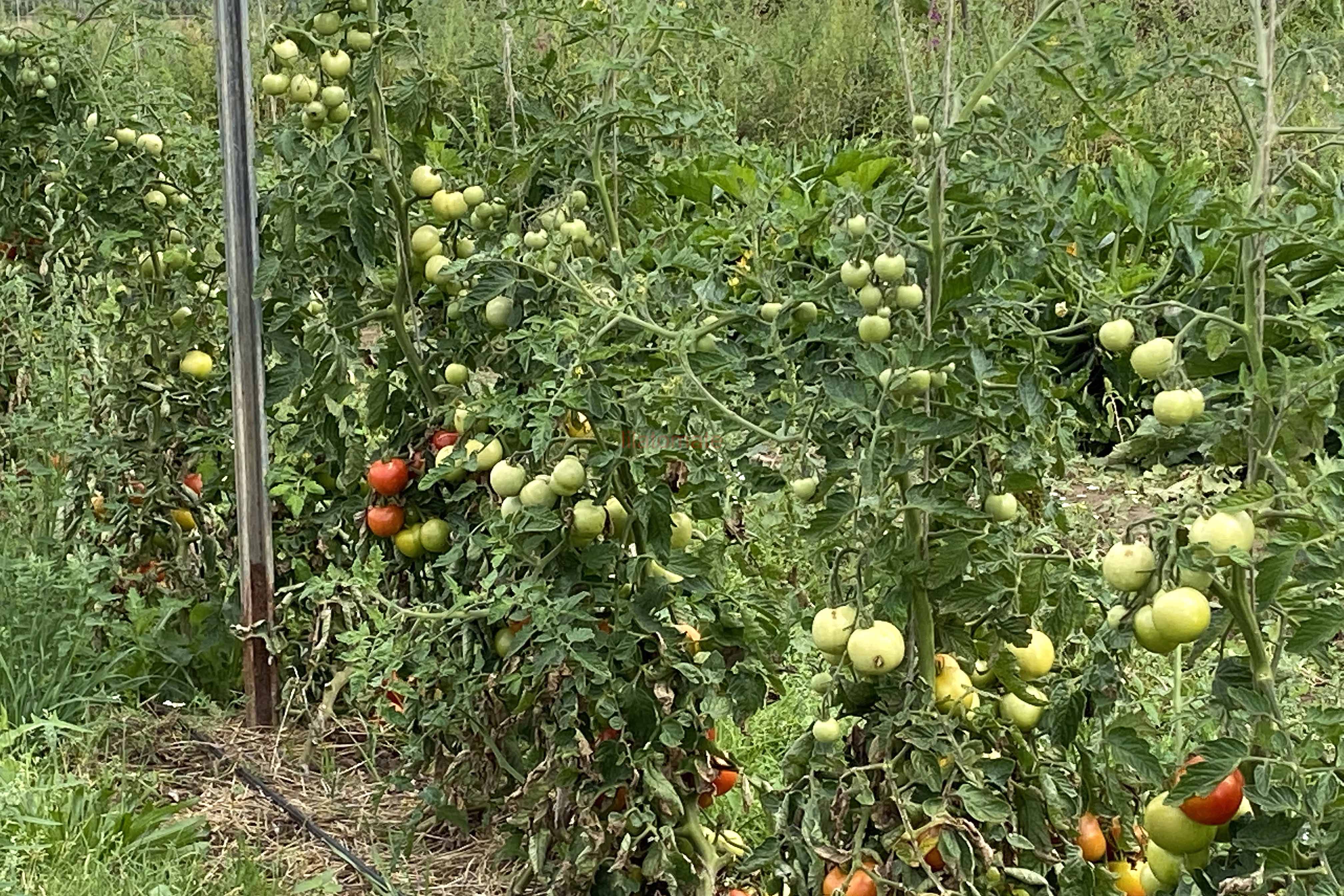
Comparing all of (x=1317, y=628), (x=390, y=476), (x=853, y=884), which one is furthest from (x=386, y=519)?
(x=1317, y=628)

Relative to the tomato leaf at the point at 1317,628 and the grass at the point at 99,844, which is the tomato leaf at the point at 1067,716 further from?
the grass at the point at 99,844

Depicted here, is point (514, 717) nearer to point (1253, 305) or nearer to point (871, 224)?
point (871, 224)

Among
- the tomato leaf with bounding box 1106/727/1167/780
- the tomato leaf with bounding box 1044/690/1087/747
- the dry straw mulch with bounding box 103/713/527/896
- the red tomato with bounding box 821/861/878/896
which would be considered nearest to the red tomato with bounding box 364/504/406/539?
the dry straw mulch with bounding box 103/713/527/896

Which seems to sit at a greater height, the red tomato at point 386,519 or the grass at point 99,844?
the red tomato at point 386,519

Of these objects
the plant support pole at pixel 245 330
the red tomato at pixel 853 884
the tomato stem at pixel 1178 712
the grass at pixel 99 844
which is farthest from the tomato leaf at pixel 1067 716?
the plant support pole at pixel 245 330

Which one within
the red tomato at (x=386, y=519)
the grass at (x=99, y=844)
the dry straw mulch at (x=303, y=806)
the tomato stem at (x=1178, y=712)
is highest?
the red tomato at (x=386, y=519)

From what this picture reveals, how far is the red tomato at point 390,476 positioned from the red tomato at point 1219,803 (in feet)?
4.68

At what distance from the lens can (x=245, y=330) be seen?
3010 mm

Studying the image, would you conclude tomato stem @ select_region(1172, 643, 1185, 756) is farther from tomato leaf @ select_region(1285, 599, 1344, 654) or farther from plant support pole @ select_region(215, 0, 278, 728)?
plant support pole @ select_region(215, 0, 278, 728)

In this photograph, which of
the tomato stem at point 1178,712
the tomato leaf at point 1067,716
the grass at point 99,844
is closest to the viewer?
the tomato leaf at point 1067,716

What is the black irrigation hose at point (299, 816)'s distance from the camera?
2.59m

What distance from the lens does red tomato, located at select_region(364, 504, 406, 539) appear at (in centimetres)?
256

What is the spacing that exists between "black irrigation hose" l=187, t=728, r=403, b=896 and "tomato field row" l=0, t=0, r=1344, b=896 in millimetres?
149

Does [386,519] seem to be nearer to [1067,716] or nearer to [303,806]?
[303,806]
